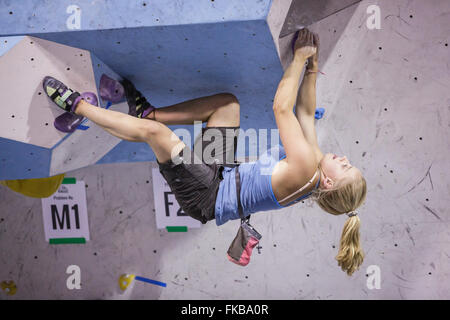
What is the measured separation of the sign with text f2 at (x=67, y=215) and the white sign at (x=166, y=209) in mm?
447

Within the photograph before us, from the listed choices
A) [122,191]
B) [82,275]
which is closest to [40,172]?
[122,191]

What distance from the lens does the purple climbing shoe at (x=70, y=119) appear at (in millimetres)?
1626

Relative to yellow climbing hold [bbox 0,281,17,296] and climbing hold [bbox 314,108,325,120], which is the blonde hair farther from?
yellow climbing hold [bbox 0,281,17,296]

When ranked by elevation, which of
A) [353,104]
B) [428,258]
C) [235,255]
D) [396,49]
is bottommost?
[428,258]

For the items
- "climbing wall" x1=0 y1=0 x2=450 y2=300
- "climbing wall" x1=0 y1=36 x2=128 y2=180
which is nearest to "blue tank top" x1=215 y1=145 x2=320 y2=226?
"climbing wall" x1=0 y1=0 x2=450 y2=300

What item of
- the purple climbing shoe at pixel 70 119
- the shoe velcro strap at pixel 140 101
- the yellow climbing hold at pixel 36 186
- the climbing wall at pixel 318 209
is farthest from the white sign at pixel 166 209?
the purple climbing shoe at pixel 70 119

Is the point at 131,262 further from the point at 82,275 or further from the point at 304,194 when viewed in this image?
the point at 304,194

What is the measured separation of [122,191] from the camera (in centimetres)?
247

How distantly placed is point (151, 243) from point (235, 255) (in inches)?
33.7

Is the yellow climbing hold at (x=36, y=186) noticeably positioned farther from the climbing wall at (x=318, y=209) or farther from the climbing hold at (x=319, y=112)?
the climbing hold at (x=319, y=112)

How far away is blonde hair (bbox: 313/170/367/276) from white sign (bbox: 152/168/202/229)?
988 millimetres

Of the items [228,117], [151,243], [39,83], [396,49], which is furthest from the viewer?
[151,243]

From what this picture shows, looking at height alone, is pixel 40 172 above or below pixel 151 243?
above

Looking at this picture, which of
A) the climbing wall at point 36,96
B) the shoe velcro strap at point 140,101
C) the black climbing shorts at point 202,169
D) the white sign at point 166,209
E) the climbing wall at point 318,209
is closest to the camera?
the climbing wall at point 36,96
